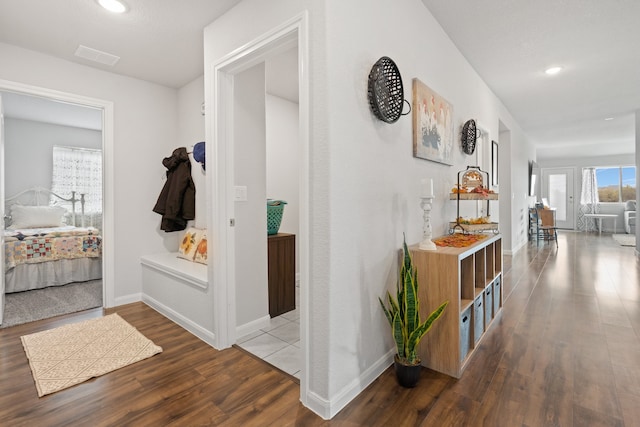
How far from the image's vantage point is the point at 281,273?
9.78 feet

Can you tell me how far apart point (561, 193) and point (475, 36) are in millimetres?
10104

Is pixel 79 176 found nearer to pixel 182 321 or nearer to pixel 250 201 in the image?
pixel 182 321

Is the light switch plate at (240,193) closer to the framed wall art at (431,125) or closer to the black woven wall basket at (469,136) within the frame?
the framed wall art at (431,125)

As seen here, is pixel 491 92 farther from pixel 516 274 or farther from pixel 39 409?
pixel 39 409

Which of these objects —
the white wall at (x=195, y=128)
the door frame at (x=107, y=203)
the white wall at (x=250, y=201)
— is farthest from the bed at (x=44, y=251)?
the white wall at (x=250, y=201)

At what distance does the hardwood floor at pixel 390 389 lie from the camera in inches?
60.2

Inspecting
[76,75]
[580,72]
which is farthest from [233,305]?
[580,72]

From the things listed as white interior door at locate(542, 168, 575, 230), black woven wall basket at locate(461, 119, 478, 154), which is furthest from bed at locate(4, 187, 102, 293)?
white interior door at locate(542, 168, 575, 230)

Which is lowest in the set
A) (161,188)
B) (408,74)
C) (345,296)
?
(345,296)

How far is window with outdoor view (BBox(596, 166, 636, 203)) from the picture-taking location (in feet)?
31.0

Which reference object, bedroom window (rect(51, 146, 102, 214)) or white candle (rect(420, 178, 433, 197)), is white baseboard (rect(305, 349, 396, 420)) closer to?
white candle (rect(420, 178, 433, 197))

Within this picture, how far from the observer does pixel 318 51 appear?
154 centimetres

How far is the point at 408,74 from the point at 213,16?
4.71ft

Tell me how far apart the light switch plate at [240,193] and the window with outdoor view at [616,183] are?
11.9 m
